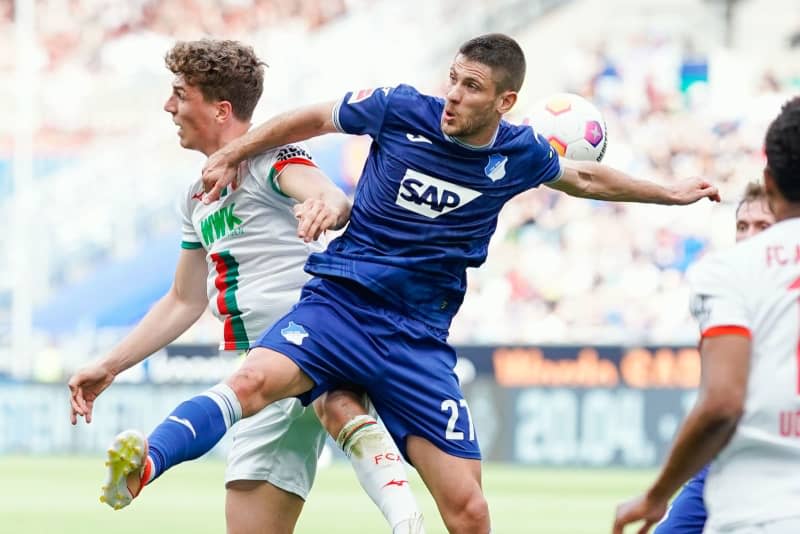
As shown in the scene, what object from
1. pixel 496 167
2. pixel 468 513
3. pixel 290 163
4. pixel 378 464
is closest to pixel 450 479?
pixel 468 513

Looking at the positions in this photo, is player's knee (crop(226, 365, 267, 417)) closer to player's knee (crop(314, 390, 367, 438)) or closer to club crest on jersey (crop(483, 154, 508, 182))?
player's knee (crop(314, 390, 367, 438))

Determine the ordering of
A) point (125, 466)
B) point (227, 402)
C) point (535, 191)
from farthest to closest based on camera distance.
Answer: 1. point (535, 191)
2. point (227, 402)
3. point (125, 466)

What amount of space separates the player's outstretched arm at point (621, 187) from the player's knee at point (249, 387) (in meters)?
1.50

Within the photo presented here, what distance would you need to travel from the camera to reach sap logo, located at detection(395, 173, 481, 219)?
5473 millimetres

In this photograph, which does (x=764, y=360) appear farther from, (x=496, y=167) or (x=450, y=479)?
(x=496, y=167)

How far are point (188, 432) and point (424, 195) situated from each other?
1.32 m

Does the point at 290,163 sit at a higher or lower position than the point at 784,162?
higher

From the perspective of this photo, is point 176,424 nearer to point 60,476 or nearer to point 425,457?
point 425,457

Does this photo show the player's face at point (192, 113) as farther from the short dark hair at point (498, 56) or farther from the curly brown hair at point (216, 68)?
the short dark hair at point (498, 56)

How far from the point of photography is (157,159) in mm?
22031

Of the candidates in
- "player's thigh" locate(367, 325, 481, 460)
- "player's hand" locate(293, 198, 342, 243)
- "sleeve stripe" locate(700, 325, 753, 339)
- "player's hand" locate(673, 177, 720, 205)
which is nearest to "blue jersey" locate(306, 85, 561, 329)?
"player's thigh" locate(367, 325, 481, 460)

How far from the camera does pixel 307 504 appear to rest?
12.2 metres

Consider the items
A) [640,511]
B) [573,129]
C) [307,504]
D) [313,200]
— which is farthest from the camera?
[307,504]

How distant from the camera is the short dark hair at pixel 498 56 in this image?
18.2ft
